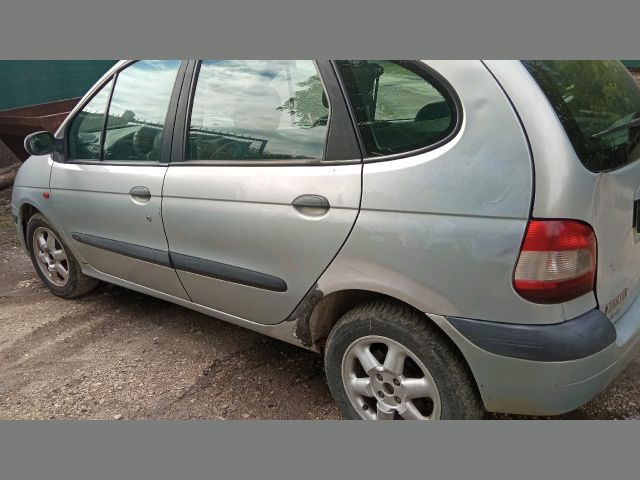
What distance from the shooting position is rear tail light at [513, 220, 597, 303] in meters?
1.77

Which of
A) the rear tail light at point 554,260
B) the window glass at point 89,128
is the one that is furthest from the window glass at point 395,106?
the window glass at point 89,128

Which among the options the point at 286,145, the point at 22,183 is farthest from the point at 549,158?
the point at 22,183

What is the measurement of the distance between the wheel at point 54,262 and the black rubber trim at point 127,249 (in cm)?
40

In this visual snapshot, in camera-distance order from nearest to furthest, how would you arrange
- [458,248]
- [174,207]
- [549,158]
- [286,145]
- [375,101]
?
[549,158]
[458,248]
[375,101]
[286,145]
[174,207]

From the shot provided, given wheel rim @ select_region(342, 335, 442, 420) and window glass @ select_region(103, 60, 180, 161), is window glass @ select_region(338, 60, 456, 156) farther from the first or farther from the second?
window glass @ select_region(103, 60, 180, 161)

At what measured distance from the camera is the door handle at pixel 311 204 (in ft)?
7.21

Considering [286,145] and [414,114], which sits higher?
[414,114]

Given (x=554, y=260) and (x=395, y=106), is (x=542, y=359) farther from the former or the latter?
(x=395, y=106)

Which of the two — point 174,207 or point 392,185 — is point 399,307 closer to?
point 392,185

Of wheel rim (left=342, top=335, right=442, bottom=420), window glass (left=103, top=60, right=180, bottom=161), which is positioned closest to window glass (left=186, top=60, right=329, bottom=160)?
window glass (left=103, top=60, right=180, bottom=161)

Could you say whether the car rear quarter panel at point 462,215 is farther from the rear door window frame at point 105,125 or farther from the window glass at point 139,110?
the window glass at point 139,110

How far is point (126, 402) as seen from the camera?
2881 mm

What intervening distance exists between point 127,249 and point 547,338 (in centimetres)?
243

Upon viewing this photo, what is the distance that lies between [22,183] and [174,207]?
6.17ft
